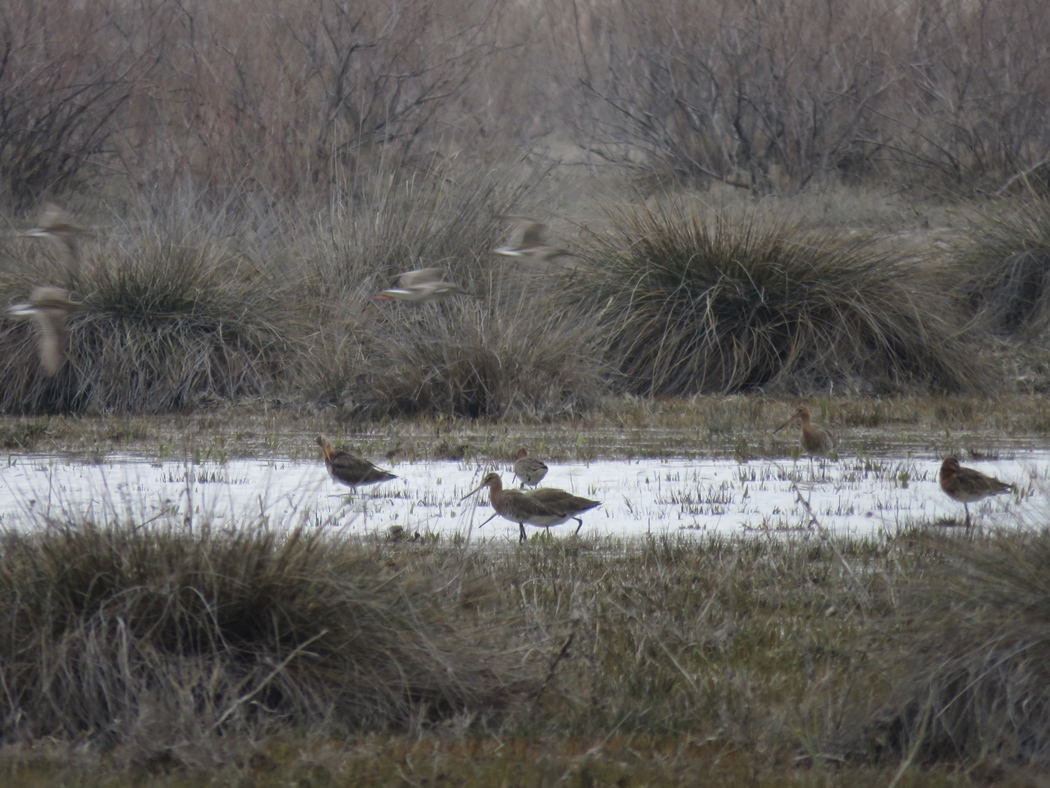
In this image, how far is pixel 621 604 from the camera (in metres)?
5.97

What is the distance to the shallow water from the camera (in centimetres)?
765

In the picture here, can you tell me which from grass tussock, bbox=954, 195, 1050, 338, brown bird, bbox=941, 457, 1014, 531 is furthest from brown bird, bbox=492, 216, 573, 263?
brown bird, bbox=941, 457, 1014, 531

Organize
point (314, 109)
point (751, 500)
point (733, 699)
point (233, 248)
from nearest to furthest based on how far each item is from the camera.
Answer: point (733, 699) < point (751, 500) < point (233, 248) < point (314, 109)

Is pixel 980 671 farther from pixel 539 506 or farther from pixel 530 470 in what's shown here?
pixel 530 470

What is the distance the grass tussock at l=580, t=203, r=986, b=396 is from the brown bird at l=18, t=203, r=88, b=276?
5.18 meters

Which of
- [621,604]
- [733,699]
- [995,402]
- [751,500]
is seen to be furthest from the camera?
[995,402]

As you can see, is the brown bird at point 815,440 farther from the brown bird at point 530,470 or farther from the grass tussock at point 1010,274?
the grass tussock at point 1010,274

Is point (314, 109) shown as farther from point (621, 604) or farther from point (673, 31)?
point (621, 604)

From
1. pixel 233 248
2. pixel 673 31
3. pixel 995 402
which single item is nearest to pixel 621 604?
pixel 995 402

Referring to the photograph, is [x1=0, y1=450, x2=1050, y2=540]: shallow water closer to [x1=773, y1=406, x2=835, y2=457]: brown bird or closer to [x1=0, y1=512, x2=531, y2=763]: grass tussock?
[x1=773, y1=406, x2=835, y2=457]: brown bird

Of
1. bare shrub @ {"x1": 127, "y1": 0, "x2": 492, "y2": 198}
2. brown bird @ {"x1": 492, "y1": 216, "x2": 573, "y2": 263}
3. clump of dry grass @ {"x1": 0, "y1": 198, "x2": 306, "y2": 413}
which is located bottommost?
clump of dry grass @ {"x1": 0, "y1": 198, "x2": 306, "y2": 413}

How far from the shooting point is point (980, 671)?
14.3ft

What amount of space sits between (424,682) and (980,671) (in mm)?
1744

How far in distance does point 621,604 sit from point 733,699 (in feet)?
4.05
